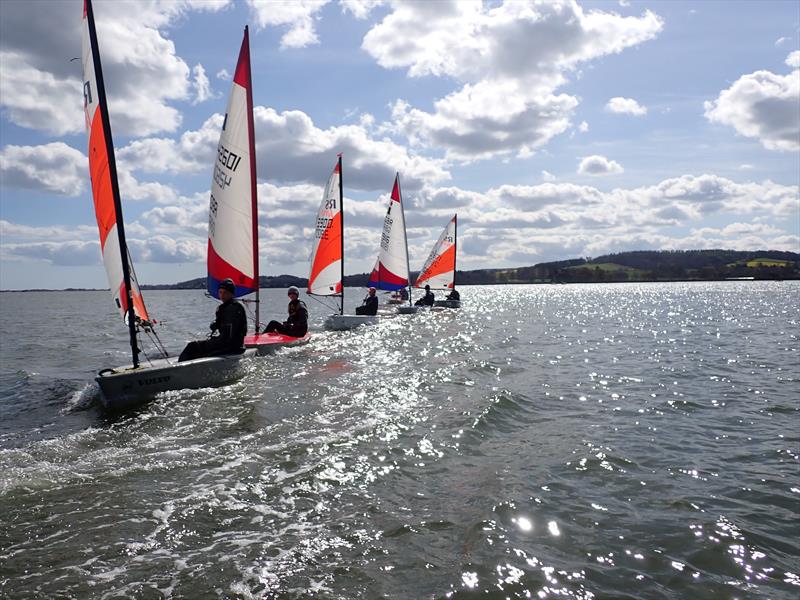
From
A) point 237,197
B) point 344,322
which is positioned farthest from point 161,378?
point 344,322

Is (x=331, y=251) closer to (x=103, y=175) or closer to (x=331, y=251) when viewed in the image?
(x=331, y=251)

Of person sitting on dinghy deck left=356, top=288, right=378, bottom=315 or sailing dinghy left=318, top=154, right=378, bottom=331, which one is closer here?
sailing dinghy left=318, top=154, right=378, bottom=331

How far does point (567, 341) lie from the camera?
2139cm

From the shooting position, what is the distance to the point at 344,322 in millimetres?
24828

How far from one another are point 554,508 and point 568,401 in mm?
5145

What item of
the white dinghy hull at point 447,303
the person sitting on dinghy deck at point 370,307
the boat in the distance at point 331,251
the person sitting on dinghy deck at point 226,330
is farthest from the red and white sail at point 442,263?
the person sitting on dinghy deck at point 226,330

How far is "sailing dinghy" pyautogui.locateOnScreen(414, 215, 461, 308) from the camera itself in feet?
143

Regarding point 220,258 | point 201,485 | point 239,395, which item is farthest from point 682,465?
point 220,258

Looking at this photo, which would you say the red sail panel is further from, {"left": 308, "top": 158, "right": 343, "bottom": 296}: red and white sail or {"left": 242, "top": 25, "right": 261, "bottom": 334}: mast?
{"left": 242, "top": 25, "right": 261, "bottom": 334}: mast

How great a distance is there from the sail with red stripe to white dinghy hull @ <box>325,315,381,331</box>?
9945mm

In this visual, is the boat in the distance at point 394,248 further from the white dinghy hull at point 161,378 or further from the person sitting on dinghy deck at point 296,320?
the white dinghy hull at point 161,378

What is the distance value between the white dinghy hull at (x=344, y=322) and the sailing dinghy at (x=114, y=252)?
1397 cm

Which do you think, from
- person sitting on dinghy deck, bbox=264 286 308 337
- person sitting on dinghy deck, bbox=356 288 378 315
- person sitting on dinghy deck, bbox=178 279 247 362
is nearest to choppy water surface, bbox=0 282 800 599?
person sitting on dinghy deck, bbox=178 279 247 362

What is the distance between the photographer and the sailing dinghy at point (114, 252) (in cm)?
946
